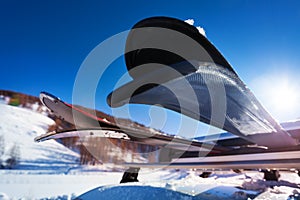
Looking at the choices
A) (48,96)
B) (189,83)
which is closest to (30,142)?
(48,96)

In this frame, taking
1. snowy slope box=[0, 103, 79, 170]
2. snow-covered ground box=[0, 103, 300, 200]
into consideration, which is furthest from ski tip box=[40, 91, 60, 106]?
snowy slope box=[0, 103, 79, 170]

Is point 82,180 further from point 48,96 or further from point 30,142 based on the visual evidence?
point 30,142

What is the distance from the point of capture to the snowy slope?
4.71m

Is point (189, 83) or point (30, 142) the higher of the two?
point (189, 83)

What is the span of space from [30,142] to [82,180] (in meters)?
5.55

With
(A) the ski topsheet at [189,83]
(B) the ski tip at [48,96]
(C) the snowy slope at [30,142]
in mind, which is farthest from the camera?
(C) the snowy slope at [30,142]

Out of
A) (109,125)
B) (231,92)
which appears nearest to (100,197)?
(109,125)

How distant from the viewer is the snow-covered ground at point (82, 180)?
115cm

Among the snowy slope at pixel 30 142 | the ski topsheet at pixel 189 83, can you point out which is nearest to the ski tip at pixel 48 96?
the ski topsheet at pixel 189 83

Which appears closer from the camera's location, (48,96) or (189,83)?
(48,96)

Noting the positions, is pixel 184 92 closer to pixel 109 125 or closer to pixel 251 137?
pixel 109 125

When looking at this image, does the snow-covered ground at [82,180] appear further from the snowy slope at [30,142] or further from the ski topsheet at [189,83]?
the ski topsheet at [189,83]

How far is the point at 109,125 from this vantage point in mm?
1318

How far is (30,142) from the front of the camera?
603 cm
